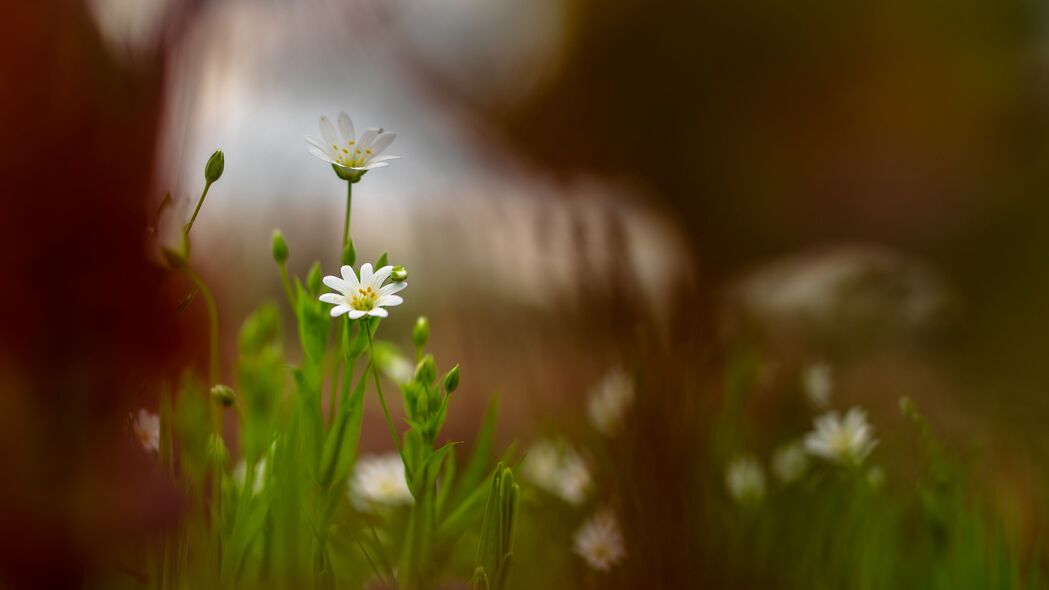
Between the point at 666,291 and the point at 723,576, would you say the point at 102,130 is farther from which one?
the point at 723,576

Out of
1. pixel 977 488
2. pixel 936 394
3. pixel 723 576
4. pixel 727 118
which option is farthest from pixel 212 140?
pixel 727 118

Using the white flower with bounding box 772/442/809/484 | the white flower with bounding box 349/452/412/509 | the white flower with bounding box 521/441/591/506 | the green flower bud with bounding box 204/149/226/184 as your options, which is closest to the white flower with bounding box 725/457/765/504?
the white flower with bounding box 772/442/809/484

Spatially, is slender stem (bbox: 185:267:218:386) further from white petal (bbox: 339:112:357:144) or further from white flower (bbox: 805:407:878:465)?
white flower (bbox: 805:407:878:465)

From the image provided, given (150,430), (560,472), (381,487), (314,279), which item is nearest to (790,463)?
(560,472)

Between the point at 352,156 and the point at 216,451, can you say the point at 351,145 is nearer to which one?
the point at 352,156

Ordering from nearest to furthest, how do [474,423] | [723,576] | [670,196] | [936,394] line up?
[723,576]
[474,423]
[936,394]
[670,196]

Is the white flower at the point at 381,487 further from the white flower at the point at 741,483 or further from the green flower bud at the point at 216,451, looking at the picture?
the white flower at the point at 741,483
